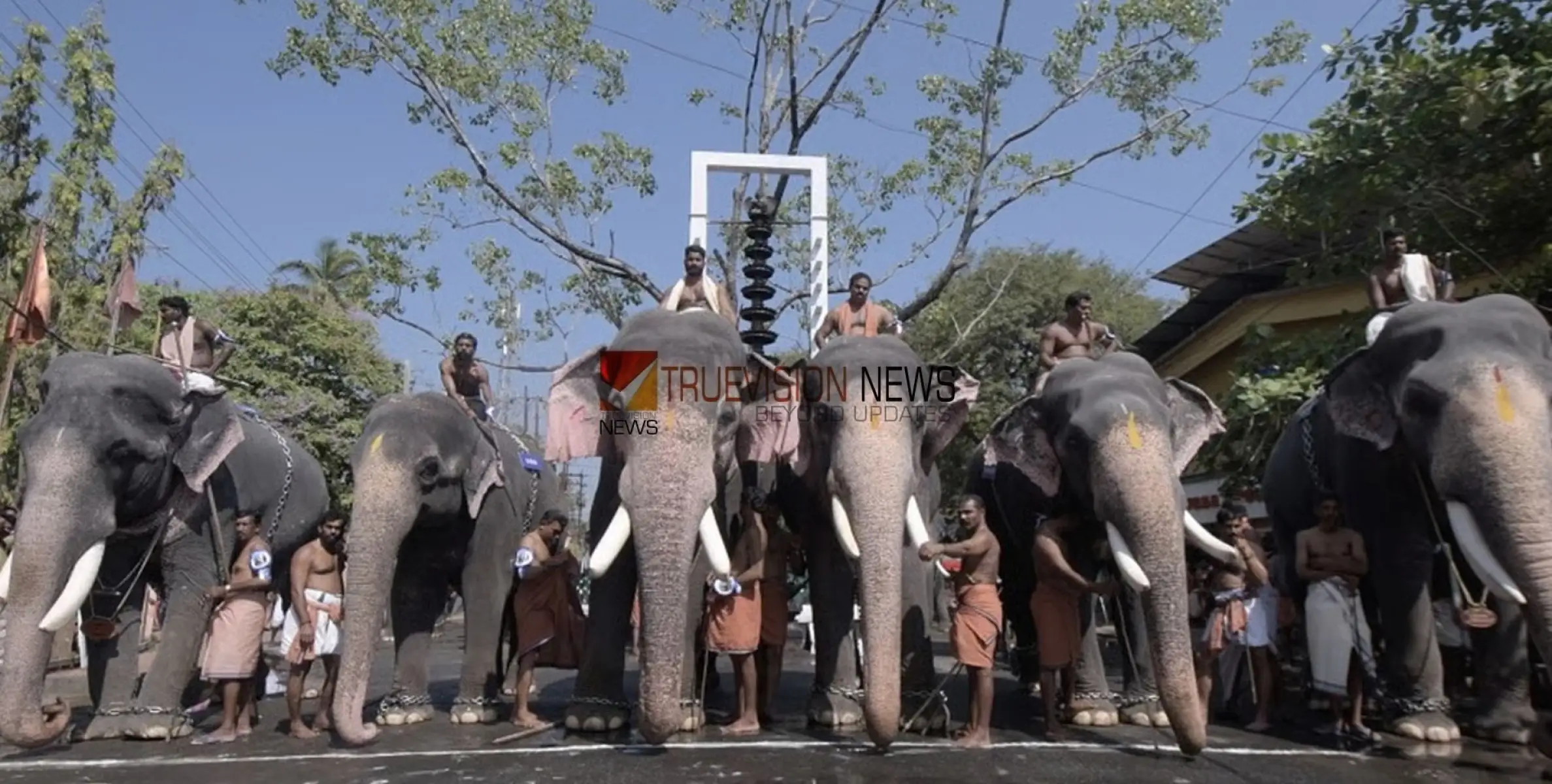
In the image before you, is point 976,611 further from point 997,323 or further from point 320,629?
point 997,323

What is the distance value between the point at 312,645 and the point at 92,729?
1.49 meters

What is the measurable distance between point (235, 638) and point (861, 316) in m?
5.14

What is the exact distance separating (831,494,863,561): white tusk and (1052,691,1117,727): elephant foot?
2249mm

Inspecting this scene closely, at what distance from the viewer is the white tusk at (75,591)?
24.2ft

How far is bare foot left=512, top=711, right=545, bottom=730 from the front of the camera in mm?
8641

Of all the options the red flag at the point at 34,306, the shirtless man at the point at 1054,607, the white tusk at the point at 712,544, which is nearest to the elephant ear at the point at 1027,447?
the shirtless man at the point at 1054,607

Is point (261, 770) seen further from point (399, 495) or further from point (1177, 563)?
point (1177, 563)

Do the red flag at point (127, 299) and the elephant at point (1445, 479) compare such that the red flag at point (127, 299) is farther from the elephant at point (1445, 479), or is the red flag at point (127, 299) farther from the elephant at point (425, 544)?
the elephant at point (1445, 479)

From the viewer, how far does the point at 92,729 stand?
8.20 meters

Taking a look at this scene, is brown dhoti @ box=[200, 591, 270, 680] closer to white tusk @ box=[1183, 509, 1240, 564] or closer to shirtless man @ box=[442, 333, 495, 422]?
shirtless man @ box=[442, 333, 495, 422]

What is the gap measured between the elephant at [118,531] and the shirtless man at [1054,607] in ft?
18.7

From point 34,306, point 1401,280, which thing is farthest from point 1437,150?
point 34,306

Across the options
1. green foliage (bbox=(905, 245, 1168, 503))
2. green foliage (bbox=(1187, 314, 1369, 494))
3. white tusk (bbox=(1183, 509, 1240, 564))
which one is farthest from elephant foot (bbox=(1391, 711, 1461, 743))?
green foliage (bbox=(905, 245, 1168, 503))

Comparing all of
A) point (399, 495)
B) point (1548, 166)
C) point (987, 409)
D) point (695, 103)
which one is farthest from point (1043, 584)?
point (987, 409)
